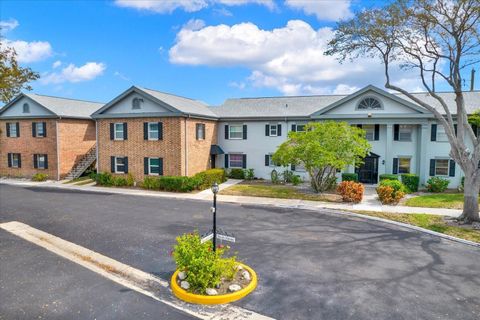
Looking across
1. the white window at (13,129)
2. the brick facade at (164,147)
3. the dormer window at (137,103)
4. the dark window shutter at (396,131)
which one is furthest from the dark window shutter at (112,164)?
the dark window shutter at (396,131)

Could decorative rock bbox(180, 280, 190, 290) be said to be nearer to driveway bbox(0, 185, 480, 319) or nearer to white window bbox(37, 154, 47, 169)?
driveway bbox(0, 185, 480, 319)

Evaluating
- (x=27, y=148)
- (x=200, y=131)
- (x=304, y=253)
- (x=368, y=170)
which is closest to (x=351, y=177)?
(x=368, y=170)

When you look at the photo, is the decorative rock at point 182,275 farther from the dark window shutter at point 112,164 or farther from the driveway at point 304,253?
the dark window shutter at point 112,164

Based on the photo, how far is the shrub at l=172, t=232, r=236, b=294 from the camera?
7.75 m

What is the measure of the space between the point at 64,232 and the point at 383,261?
1212 cm

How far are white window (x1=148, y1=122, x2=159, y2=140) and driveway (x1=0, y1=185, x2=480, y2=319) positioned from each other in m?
7.06

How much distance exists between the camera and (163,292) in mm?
8023

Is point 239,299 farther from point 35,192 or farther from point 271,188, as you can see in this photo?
point 35,192

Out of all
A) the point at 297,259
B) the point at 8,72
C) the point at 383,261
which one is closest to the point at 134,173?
the point at 8,72

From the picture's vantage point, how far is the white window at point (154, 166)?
80.4 ft

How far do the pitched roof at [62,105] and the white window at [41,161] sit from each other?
14.6 ft

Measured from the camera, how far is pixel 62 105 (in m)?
31.0

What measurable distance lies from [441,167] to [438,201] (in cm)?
654

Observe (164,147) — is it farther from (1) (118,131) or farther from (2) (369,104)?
(2) (369,104)
